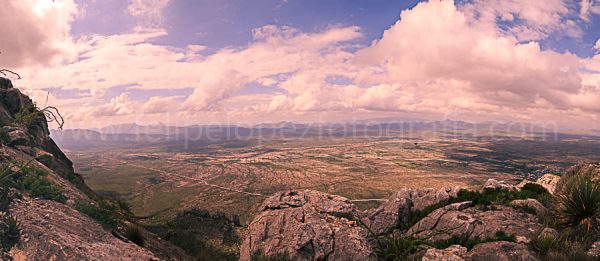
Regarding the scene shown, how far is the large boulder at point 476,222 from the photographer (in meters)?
15.9

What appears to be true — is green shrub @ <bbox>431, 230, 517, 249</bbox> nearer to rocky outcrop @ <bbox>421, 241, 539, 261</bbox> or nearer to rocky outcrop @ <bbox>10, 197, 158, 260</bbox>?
rocky outcrop @ <bbox>421, 241, 539, 261</bbox>

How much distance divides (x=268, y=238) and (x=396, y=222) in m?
11.2

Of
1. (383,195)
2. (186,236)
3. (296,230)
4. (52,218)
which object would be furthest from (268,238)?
(383,195)

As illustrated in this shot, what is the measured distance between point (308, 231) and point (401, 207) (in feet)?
37.1

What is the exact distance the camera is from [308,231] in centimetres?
1564

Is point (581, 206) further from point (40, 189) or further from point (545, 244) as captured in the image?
point (40, 189)

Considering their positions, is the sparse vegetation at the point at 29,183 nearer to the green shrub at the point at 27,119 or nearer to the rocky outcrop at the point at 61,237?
the rocky outcrop at the point at 61,237

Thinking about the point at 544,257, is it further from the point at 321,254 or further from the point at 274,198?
the point at 274,198

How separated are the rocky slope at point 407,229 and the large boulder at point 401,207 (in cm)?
8

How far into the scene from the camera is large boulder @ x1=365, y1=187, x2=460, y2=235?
73.4ft

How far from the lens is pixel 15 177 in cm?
1288

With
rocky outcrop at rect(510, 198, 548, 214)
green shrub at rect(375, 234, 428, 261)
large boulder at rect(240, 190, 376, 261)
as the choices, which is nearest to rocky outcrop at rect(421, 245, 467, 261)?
green shrub at rect(375, 234, 428, 261)

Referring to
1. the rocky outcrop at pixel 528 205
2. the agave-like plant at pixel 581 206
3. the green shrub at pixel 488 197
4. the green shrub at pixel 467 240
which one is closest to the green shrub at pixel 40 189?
the green shrub at pixel 467 240

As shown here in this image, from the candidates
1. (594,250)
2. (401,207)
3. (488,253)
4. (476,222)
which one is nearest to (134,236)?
(488,253)
